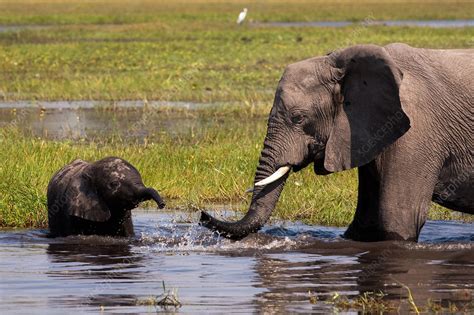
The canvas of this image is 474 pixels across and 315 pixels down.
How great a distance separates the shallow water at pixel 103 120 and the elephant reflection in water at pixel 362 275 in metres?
7.67

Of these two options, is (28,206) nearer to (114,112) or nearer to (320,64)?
(320,64)

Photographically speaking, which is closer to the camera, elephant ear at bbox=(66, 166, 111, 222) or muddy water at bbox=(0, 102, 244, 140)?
elephant ear at bbox=(66, 166, 111, 222)

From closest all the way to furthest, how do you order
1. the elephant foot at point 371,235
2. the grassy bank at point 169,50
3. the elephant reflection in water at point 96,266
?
the elephant reflection in water at point 96,266
the elephant foot at point 371,235
the grassy bank at point 169,50

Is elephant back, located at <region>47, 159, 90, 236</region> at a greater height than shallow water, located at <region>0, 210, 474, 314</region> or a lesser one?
greater

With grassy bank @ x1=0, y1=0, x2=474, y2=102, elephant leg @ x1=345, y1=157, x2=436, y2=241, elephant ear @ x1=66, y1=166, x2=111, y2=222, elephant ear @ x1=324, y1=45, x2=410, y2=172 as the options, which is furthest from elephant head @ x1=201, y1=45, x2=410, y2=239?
grassy bank @ x1=0, y1=0, x2=474, y2=102

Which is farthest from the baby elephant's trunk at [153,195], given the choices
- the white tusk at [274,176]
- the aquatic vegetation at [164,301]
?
the aquatic vegetation at [164,301]

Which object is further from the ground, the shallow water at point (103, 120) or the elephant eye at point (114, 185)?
the shallow water at point (103, 120)

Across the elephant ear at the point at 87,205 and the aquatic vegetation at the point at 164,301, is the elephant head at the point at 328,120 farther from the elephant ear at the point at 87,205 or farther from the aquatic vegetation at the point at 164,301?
the aquatic vegetation at the point at 164,301

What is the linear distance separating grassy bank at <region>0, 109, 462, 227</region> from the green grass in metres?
0.01

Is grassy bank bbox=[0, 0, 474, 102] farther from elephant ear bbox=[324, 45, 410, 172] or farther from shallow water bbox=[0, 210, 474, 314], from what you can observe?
elephant ear bbox=[324, 45, 410, 172]

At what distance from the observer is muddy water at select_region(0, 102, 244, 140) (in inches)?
722

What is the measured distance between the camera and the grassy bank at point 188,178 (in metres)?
11.8

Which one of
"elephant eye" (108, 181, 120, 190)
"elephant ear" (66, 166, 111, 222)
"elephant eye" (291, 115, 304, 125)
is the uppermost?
"elephant eye" (291, 115, 304, 125)

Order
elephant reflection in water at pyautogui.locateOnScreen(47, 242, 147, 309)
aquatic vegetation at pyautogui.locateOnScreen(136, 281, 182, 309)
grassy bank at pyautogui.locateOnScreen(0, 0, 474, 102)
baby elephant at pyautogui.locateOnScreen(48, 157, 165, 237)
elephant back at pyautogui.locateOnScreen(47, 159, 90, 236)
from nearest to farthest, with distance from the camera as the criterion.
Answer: aquatic vegetation at pyautogui.locateOnScreen(136, 281, 182, 309) → elephant reflection in water at pyautogui.locateOnScreen(47, 242, 147, 309) → baby elephant at pyautogui.locateOnScreen(48, 157, 165, 237) → elephant back at pyautogui.locateOnScreen(47, 159, 90, 236) → grassy bank at pyautogui.locateOnScreen(0, 0, 474, 102)
